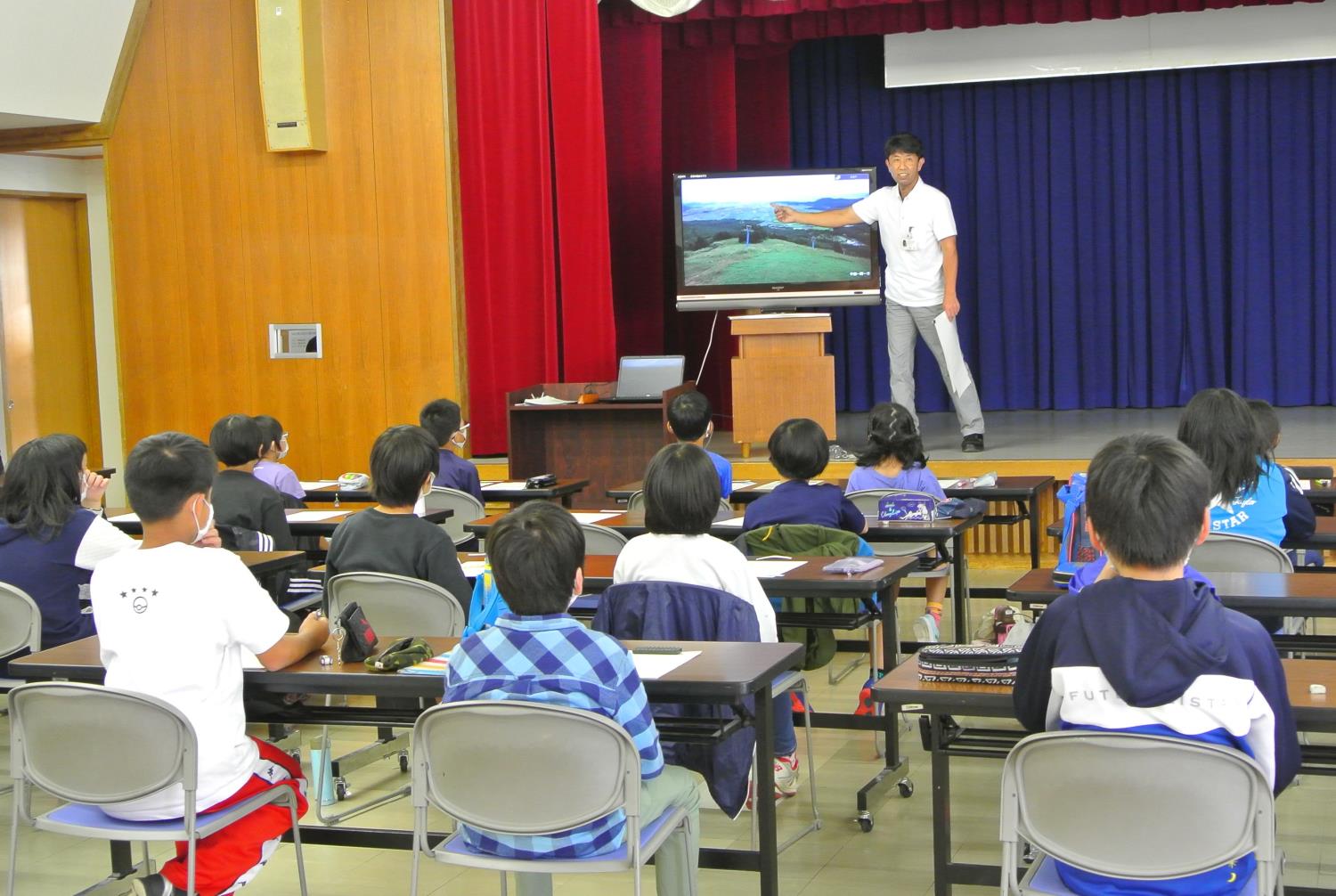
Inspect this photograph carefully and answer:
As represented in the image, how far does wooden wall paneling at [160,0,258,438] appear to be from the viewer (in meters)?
8.95

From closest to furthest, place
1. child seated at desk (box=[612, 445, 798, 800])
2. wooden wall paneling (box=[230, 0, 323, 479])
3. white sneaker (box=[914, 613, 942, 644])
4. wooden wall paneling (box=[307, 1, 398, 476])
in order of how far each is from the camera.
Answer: child seated at desk (box=[612, 445, 798, 800]) → white sneaker (box=[914, 613, 942, 644]) → wooden wall paneling (box=[307, 1, 398, 476]) → wooden wall paneling (box=[230, 0, 323, 479])

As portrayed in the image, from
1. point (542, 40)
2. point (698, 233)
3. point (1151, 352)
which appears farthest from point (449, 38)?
point (1151, 352)

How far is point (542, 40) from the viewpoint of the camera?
859cm

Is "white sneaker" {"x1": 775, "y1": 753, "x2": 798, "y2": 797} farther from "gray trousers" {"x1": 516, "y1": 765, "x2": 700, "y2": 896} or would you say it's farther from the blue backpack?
"gray trousers" {"x1": 516, "y1": 765, "x2": 700, "y2": 896}

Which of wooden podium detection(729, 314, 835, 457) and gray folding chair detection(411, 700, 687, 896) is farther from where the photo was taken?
wooden podium detection(729, 314, 835, 457)

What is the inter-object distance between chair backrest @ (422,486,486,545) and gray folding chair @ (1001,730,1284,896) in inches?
145

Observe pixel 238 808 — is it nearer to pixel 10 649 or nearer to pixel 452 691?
pixel 452 691

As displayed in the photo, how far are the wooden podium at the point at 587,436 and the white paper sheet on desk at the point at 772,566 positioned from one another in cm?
393

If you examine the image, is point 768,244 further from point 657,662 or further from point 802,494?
point 657,662

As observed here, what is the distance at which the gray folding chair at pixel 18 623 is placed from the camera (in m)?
3.95

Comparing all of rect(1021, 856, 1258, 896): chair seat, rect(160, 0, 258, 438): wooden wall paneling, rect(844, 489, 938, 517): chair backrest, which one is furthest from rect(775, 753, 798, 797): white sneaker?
rect(160, 0, 258, 438): wooden wall paneling

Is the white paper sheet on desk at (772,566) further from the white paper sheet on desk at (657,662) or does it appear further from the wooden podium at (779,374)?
the wooden podium at (779,374)

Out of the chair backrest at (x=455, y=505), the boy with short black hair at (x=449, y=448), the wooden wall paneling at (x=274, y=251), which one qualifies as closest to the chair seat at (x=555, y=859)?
the chair backrest at (x=455, y=505)

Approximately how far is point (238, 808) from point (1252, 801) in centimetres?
183
